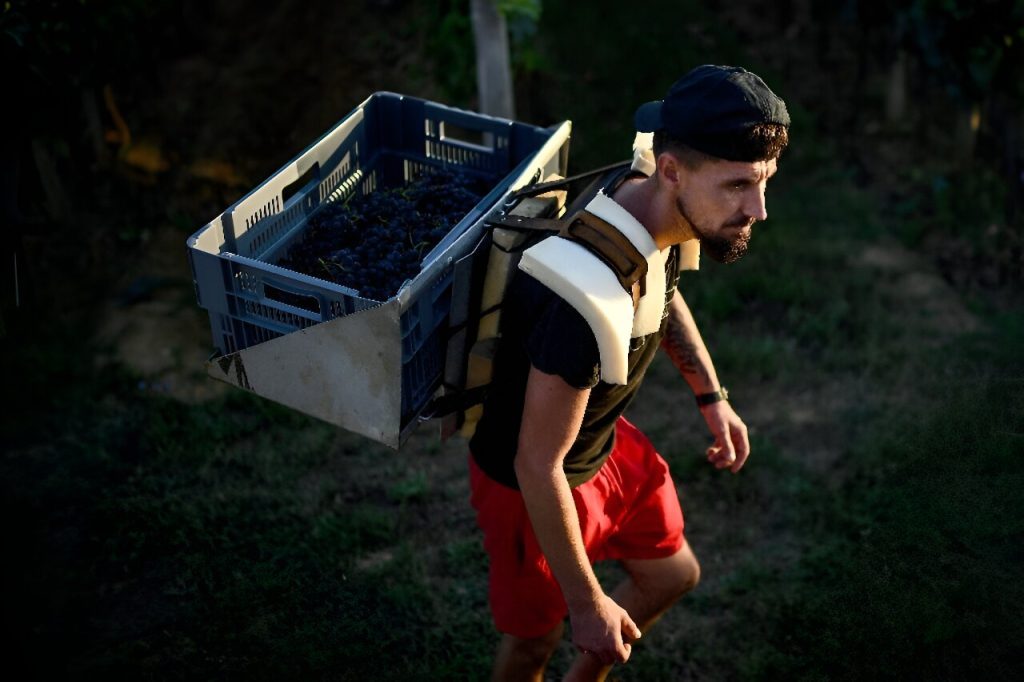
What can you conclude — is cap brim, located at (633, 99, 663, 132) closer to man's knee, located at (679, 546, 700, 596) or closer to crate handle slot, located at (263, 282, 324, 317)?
crate handle slot, located at (263, 282, 324, 317)

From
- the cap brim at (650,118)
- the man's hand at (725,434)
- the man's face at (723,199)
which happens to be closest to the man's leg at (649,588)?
the man's hand at (725,434)

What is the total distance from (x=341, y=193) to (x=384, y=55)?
3.87 metres

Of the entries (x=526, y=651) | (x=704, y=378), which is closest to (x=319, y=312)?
(x=526, y=651)

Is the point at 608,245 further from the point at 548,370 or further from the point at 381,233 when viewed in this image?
the point at 381,233

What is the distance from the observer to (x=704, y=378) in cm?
349

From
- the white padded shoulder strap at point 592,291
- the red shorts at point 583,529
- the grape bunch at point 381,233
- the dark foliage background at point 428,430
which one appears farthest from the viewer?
the dark foliage background at point 428,430

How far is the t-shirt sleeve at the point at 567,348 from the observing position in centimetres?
250

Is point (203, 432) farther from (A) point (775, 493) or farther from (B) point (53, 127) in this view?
(A) point (775, 493)

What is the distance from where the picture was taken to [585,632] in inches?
109

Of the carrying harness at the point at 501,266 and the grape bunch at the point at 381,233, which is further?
the grape bunch at the point at 381,233

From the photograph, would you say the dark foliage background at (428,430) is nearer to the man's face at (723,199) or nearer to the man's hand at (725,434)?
the man's hand at (725,434)

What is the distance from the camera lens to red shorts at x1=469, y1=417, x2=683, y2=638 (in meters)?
3.07

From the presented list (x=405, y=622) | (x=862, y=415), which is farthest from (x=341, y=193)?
(x=862, y=415)

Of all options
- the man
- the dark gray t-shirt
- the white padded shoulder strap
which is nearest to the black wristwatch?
the man
